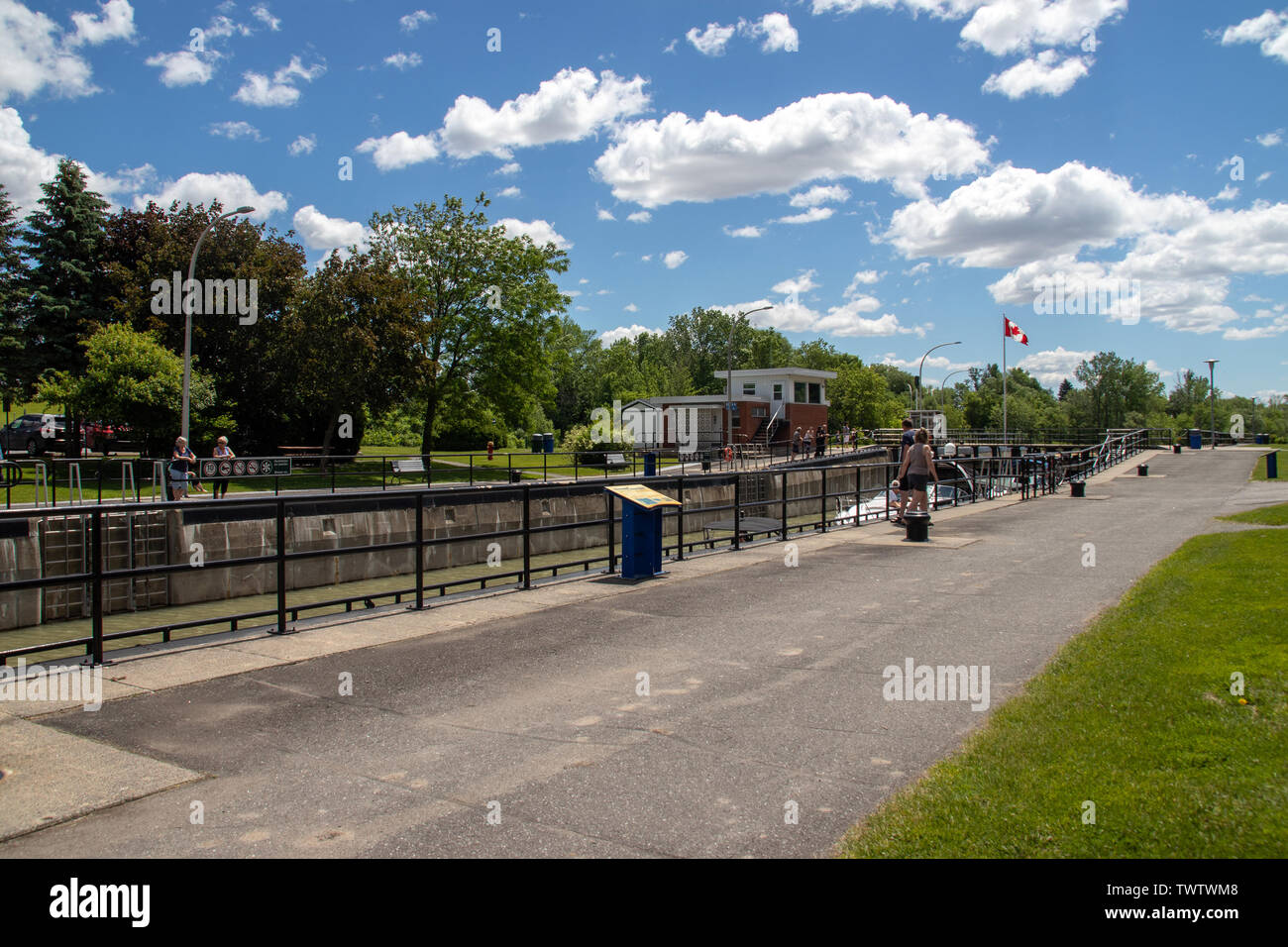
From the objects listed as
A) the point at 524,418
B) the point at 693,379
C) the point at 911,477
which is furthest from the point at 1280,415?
the point at 911,477

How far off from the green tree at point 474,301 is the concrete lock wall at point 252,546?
66.3 feet

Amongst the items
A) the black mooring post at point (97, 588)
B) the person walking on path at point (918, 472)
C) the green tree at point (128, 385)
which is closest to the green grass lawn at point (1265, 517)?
the person walking on path at point (918, 472)

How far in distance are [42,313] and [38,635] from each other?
3288 cm

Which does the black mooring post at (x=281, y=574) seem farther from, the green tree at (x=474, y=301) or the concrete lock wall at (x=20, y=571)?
the green tree at (x=474, y=301)

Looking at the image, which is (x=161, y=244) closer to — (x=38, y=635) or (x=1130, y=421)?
(x=38, y=635)

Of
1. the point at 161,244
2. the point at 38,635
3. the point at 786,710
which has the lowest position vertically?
the point at 38,635

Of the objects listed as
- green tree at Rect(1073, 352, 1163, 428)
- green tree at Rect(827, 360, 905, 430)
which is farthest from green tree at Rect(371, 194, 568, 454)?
green tree at Rect(1073, 352, 1163, 428)

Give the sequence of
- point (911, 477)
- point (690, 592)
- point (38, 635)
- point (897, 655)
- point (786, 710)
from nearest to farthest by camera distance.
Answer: point (786, 710), point (897, 655), point (690, 592), point (38, 635), point (911, 477)

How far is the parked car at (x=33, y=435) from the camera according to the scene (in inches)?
1346

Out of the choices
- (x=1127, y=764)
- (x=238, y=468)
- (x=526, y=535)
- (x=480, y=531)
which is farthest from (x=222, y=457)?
(x=1127, y=764)

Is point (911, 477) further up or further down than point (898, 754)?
further up

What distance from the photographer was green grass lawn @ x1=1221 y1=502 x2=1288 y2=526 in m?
16.3

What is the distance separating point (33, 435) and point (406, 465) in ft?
57.7

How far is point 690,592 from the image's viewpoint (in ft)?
36.0
